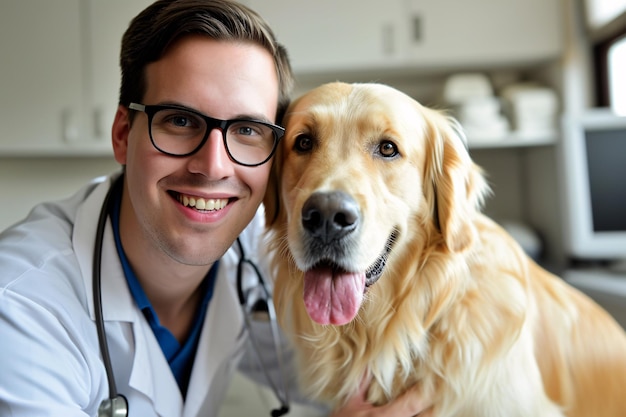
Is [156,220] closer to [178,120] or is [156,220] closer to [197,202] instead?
[197,202]

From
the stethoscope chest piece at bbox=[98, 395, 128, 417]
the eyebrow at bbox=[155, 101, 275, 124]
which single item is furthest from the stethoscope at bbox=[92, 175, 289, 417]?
the eyebrow at bbox=[155, 101, 275, 124]

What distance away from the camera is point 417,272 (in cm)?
113

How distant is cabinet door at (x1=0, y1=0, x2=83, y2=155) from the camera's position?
2564 millimetres

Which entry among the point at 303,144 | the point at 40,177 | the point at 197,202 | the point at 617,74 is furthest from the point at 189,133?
the point at 617,74

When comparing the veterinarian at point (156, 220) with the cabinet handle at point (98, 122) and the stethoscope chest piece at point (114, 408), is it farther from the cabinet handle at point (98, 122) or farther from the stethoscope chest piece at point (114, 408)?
the cabinet handle at point (98, 122)

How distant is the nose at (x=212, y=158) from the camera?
98 centimetres

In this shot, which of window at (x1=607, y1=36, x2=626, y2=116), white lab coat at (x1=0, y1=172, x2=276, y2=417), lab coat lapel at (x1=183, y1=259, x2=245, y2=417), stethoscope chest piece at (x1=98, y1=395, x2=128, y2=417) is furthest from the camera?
window at (x1=607, y1=36, x2=626, y2=116)

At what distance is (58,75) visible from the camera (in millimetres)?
2619

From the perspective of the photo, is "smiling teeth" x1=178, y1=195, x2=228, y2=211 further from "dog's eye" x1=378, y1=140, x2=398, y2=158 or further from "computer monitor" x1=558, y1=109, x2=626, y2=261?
"computer monitor" x1=558, y1=109, x2=626, y2=261

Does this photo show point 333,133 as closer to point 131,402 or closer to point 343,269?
point 343,269

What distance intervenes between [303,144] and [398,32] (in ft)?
5.64

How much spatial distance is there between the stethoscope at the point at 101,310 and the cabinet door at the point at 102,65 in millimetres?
1526

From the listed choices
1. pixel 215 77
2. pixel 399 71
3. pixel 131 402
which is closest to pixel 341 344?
pixel 131 402

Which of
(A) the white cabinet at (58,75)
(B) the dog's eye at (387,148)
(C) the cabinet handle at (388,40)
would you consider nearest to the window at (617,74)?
(C) the cabinet handle at (388,40)
